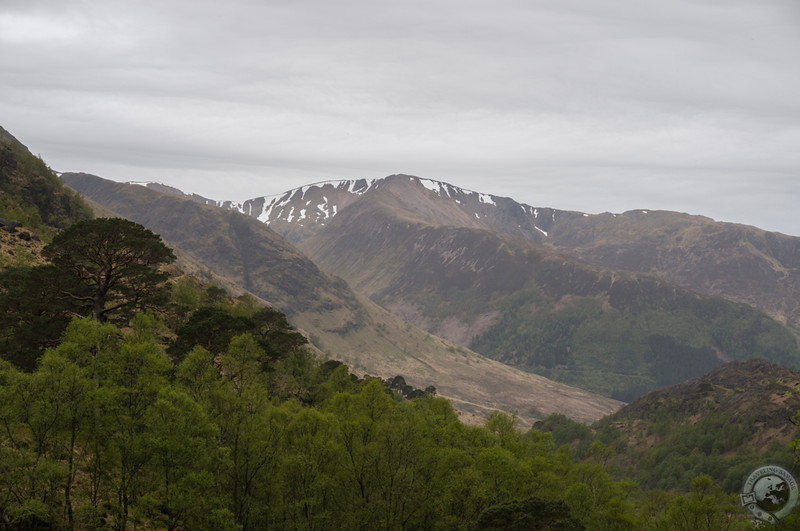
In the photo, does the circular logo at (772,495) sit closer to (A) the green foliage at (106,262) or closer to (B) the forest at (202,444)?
(B) the forest at (202,444)

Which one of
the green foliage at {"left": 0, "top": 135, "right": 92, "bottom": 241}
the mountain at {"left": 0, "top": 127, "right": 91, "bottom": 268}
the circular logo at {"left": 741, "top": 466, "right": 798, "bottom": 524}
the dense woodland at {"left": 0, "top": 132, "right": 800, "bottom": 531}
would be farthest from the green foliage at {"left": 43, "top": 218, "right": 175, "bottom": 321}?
the green foliage at {"left": 0, "top": 135, "right": 92, "bottom": 241}

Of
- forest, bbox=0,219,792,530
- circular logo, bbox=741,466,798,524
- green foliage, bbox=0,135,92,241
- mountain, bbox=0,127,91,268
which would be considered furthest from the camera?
green foliage, bbox=0,135,92,241

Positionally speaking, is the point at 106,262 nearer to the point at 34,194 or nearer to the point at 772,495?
the point at 772,495

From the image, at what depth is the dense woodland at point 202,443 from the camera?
33.8m

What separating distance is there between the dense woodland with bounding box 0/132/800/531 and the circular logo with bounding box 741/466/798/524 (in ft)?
11.0

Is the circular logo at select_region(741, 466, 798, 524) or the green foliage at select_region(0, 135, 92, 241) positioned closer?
the circular logo at select_region(741, 466, 798, 524)

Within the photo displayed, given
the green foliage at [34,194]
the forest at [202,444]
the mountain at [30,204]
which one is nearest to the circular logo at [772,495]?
the forest at [202,444]

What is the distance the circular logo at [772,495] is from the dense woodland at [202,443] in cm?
335

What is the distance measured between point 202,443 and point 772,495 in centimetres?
4497

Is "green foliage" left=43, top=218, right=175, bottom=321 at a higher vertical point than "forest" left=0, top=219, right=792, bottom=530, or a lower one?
higher

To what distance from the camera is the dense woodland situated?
33.8 metres

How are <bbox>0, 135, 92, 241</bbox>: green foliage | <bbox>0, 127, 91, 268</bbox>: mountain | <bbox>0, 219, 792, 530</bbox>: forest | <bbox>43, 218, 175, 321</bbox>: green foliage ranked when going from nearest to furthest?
<bbox>0, 219, 792, 530</bbox>: forest
<bbox>43, 218, 175, 321</bbox>: green foliage
<bbox>0, 127, 91, 268</bbox>: mountain
<bbox>0, 135, 92, 241</bbox>: green foliage

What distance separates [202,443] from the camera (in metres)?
36.2

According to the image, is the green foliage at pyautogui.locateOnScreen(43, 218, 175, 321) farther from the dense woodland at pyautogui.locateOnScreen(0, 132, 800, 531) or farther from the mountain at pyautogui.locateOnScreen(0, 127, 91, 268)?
the mountain at pyautogui.locateOnScreen(0, 127, 91, 268)
